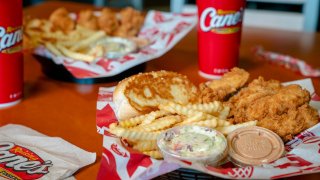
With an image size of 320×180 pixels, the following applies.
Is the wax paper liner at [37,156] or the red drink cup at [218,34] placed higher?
the red drink cup at [218,34]

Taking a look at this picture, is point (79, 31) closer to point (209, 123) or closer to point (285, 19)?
point (209, 123)

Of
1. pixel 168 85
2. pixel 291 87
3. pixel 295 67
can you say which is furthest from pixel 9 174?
pixel 295 67

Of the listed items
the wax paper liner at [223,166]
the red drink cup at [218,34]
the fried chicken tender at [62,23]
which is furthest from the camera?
the fried chicken tender at [62,23]

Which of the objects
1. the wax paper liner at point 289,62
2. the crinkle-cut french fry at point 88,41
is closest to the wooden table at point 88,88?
the wax paper liner at point 289,62

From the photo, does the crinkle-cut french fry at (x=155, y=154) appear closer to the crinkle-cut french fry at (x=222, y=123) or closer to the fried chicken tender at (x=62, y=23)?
the crinkle-cut french fry at (x=222, y=123)

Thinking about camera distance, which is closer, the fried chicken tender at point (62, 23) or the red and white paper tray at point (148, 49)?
the red and white paper tray at point (148, 49)

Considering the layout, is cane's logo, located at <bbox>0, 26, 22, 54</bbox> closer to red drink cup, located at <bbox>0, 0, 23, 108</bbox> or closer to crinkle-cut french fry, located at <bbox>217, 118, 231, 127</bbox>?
red drink cup, located at <bbox>0, 0, 23, 108</bbox>

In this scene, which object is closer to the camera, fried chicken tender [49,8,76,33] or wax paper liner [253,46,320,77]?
wax paper liner [253,46,320,77]

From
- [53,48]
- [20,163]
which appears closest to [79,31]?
[53,48]

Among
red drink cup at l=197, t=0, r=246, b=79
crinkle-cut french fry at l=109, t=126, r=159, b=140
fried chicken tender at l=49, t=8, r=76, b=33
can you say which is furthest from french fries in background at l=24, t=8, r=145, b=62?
crinkle-cut french fry at l=109, t=126, r=159, b=140
